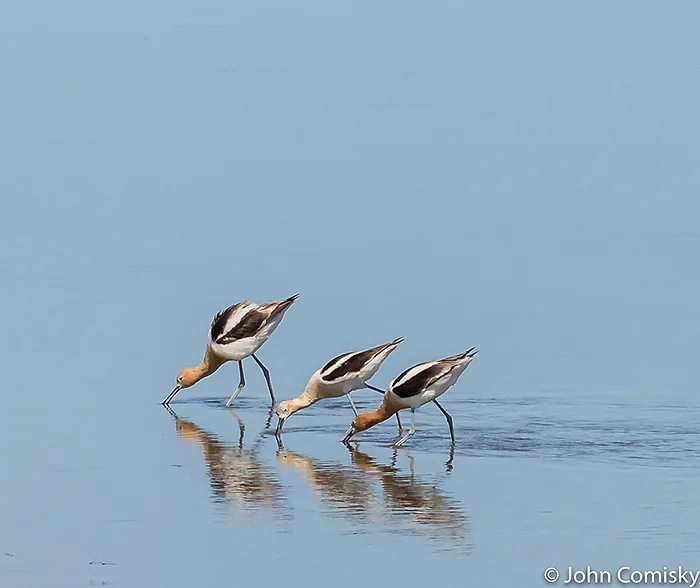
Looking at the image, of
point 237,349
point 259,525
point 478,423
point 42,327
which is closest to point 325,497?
point 259,525

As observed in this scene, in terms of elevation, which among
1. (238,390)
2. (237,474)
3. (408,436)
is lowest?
(237,474)

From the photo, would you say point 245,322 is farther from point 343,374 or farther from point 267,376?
point 343,374

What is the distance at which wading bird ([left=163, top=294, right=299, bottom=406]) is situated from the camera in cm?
1609

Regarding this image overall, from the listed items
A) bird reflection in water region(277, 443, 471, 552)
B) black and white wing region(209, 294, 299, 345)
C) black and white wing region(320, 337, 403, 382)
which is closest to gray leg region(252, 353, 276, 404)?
black and white wing region(209, 294, 299, 345)

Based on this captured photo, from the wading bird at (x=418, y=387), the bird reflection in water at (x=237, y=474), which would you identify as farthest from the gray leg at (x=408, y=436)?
the bird reflection in water at (x=237, y=474)

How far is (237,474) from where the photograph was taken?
40.4 feet

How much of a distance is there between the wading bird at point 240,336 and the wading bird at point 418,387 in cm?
242

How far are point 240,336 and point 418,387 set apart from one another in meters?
3.22

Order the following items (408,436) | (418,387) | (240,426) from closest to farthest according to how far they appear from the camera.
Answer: (418,387)
(408,436)
(240,426)

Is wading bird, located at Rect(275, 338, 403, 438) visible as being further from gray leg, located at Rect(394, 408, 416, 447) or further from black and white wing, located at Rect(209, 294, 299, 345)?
black and white wing, located at Rect(209, 294, 299, 345)

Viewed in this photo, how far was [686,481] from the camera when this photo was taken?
37.7 feet

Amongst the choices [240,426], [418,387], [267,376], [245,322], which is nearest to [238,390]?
[267,376]

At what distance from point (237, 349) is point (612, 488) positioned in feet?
18.8

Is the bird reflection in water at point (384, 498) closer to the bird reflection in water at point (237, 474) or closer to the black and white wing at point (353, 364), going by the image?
the bird reflection in water at point (237, 474)
